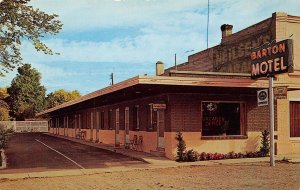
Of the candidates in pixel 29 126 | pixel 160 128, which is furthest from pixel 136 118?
pixel 29 126

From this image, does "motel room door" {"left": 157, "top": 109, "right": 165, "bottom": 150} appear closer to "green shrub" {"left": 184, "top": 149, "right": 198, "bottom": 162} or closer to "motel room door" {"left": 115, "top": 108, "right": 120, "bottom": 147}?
"green shrub" {"left": 184, "top": 149, "right": 198, "bottom": 162}

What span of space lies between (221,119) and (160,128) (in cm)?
309

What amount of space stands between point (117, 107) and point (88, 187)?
1679 centimetres

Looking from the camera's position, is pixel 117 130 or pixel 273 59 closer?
pixel 273 59

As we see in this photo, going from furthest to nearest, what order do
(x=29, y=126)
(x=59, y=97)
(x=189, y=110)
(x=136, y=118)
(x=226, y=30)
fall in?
(x=59, y=97), (x=29, y=126), (x=226, y=30), (x=136, y=118), (x=189, y=110)

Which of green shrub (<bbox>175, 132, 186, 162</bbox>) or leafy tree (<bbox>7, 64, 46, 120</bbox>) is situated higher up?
leafy tree (<bbox>7, 64, 46, 120</bbox>)

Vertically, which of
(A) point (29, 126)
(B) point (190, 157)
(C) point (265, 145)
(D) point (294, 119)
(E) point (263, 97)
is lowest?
(A) point (29, 126)

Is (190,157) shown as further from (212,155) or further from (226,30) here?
(226,30)

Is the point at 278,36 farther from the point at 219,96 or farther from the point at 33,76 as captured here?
the point at 33,76

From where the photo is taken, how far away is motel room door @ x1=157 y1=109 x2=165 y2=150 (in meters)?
19.9

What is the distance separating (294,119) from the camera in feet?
70.1

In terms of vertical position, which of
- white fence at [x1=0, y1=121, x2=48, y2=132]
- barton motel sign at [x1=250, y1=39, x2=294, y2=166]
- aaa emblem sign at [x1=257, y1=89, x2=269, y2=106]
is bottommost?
white fence at [x1=0, y1=121, x2=48, y2=132]

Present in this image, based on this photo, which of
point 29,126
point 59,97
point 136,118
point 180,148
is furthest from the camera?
point 59,97

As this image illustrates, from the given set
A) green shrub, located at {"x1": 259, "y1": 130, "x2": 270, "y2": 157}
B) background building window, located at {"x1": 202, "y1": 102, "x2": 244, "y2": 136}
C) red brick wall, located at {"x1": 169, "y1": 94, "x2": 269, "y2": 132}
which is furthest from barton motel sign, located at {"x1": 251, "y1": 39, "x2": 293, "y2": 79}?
green shrub, located at {"x1": 259, "y1": 130, "x2": 270, "y2": 157}
